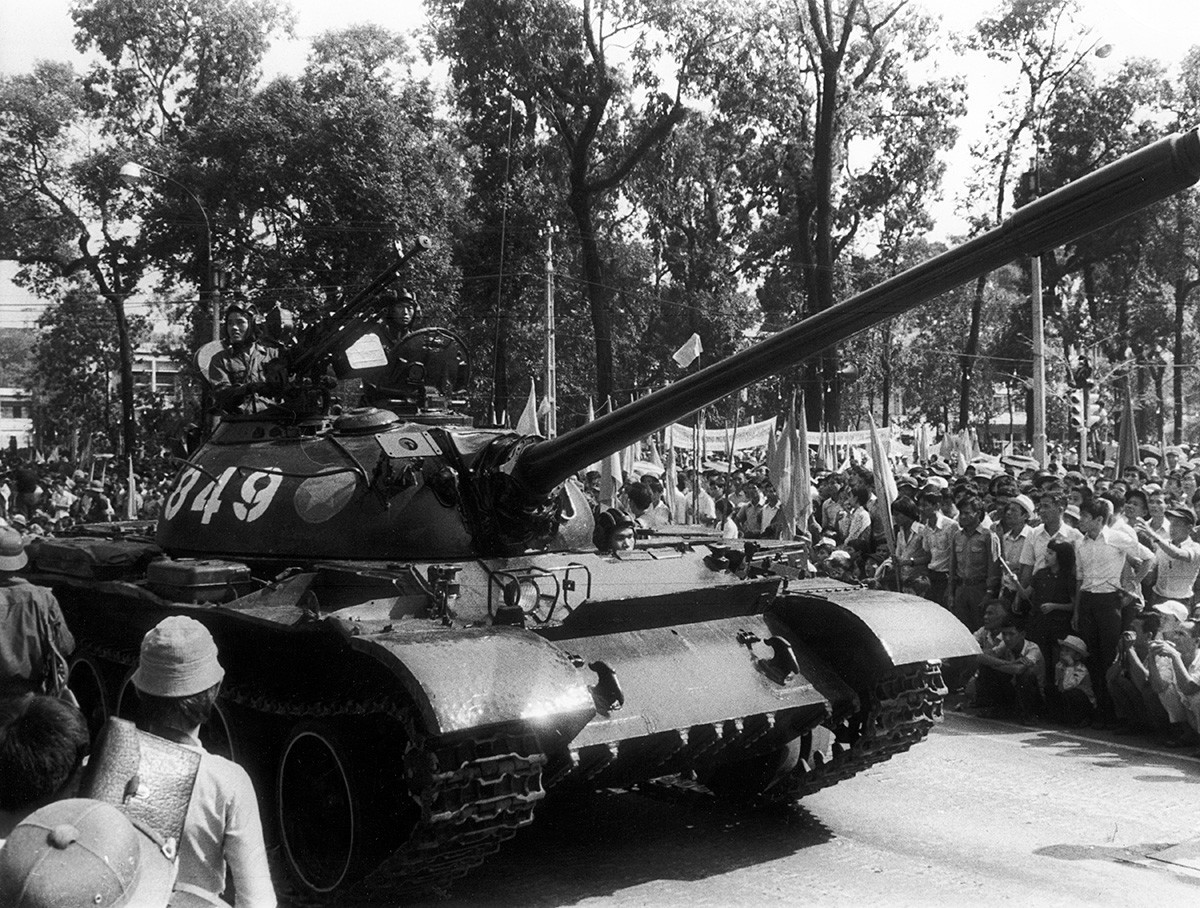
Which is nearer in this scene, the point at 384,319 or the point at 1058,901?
the point at 1058,901

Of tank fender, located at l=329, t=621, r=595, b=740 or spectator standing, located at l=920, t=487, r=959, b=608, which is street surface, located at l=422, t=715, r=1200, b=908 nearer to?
tank fender, located at l=329, t=621, r=595, b=740

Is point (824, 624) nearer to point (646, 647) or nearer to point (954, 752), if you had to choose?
point (646, 647)

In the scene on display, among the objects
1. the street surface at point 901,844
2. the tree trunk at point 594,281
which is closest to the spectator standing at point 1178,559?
the street surface at point 901,844

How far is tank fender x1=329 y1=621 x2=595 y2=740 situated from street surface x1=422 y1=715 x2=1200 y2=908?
127cm

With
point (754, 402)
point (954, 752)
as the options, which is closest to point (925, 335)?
point (754, 402)

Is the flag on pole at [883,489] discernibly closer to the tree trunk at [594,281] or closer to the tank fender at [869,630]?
the tank fender at [869,630]

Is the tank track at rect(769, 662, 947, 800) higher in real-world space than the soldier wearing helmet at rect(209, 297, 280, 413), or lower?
lower

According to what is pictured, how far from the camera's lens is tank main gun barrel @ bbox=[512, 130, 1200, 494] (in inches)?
188

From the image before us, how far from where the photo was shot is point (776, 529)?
14.9 metres

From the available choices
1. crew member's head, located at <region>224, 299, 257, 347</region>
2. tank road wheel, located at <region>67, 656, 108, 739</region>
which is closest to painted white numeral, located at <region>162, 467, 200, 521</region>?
crew member's head, located at <region>224, 299, 257, 347</region>

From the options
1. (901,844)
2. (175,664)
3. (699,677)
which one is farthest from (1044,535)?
(175,664)

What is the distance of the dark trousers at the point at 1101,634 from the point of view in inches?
409

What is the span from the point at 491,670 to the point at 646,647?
1558mm

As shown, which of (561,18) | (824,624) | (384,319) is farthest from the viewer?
(561,18)
